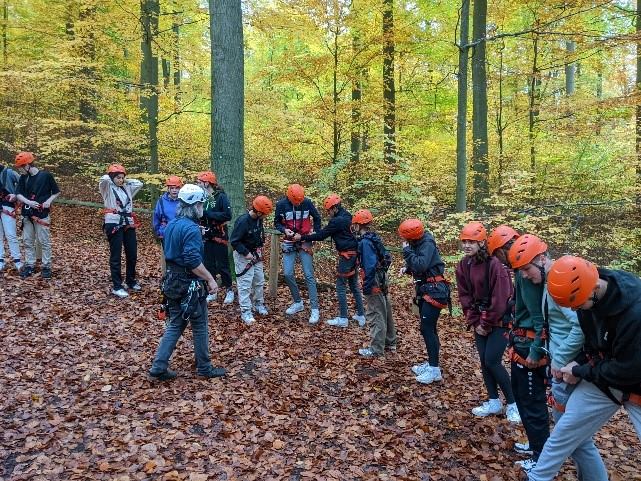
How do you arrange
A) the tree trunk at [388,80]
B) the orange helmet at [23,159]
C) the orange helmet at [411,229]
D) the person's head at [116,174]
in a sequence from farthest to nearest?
1. the tree trunk at [388,80]
2. the orange helmet at [23,159]
3. the person's head at [116,174]
4. the orange helmet at [411,229]

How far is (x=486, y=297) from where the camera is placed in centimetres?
477

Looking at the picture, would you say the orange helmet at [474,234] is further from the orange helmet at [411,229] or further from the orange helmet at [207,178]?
the orange helmet at [207,178]

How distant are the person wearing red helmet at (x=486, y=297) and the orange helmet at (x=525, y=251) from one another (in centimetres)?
90

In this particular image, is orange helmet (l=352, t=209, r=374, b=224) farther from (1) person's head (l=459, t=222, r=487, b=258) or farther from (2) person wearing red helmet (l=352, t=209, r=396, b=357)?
(1) person's head (l=459, t=222, r=487, b=258)

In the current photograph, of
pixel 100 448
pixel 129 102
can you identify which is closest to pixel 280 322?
pixel 100 448

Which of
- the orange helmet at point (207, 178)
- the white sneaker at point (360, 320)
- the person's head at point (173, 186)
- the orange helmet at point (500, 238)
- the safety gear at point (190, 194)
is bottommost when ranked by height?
the white sneaker at point (360, 320)

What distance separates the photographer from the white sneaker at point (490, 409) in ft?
17.2

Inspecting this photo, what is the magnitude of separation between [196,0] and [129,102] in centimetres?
392

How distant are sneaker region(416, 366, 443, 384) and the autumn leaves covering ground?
96 millimetres

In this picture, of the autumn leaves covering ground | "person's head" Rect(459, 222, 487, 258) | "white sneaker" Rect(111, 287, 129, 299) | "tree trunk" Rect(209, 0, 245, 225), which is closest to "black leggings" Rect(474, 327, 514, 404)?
the autumn leaves covering ground

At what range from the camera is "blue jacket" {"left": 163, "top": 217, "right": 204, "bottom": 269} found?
5328mm

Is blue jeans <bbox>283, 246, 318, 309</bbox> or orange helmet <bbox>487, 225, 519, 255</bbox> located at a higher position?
orange helmet <bbox>487, 225, 519, 255</bbox>

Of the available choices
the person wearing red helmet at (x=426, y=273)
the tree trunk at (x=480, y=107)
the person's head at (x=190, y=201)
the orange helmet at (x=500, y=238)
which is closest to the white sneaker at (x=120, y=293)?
the person's head at (x=190, y=201)

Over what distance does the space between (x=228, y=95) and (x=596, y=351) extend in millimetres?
6935
